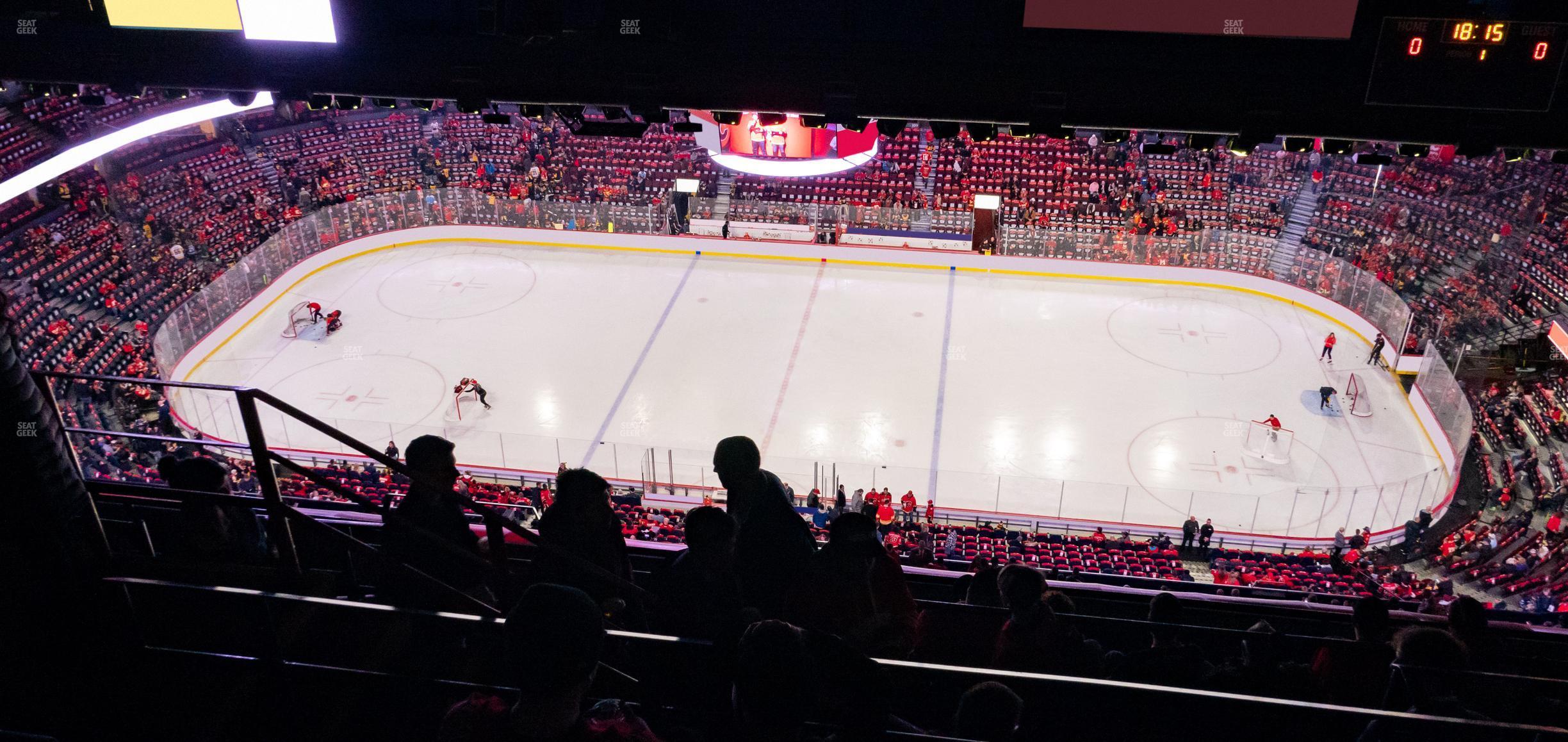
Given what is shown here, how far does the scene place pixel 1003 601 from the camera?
4.27 m

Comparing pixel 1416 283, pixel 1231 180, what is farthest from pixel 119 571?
pixel 1231 180

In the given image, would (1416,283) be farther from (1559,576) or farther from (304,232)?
(304,232)

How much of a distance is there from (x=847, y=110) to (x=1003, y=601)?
4.41 m

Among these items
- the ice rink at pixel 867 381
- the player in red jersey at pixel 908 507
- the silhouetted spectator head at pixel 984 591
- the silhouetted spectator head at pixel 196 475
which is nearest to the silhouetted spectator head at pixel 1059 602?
the silhouetted spectator head at pixel 984 591

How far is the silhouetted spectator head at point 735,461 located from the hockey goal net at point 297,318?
1841 centimetres

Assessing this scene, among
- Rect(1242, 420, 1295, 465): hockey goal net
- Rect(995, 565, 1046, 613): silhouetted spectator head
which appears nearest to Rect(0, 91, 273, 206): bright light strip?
Rect(995, 565, 1046, 613): silhouetted spectator head

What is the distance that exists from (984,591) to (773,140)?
14013 mm

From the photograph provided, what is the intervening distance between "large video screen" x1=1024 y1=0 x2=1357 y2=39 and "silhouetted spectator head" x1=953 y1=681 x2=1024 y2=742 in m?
4.79

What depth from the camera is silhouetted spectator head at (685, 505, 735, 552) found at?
12.6 ft

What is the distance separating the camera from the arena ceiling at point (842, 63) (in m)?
6.75

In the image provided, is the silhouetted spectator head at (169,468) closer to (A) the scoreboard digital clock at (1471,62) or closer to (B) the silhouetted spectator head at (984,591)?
(B) the silhouetted spectator head at (984,591)

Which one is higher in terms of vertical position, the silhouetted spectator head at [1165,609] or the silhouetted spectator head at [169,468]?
the silhouetted spectator head at [169,468]

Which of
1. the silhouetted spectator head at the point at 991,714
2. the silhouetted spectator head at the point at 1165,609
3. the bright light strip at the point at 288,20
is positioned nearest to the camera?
the silhouetted spectator head at the point at 991,714

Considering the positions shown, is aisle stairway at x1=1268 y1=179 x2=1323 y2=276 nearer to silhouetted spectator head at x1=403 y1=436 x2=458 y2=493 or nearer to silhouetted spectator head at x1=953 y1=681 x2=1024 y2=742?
silhouetted spectator head at x1=953 y1=681 x2=1024 y2=742
